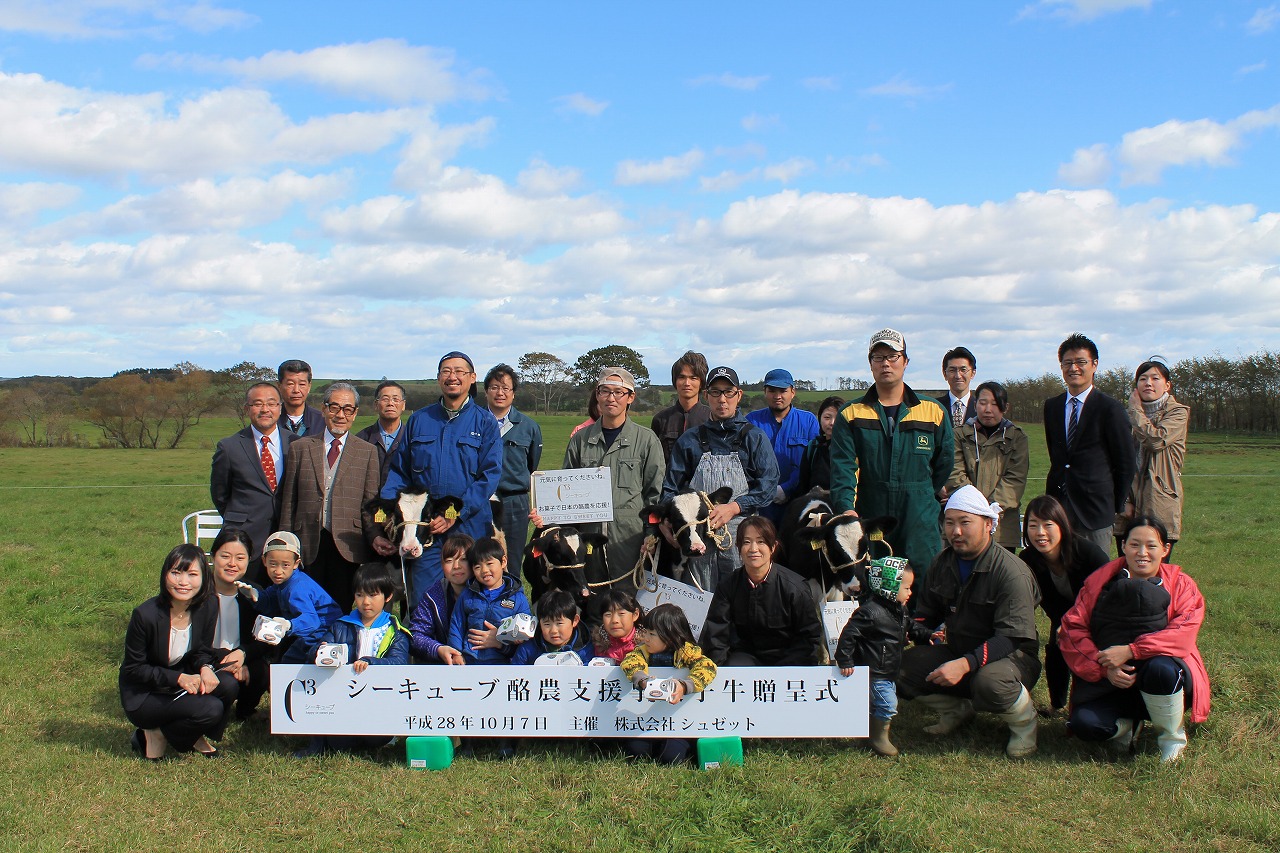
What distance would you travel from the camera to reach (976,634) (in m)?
4.82

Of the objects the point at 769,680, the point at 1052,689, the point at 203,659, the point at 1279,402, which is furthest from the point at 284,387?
the point at 1279,402

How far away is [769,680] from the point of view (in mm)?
4477

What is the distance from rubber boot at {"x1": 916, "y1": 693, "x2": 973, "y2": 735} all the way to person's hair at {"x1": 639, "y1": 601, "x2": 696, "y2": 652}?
57.2 inches

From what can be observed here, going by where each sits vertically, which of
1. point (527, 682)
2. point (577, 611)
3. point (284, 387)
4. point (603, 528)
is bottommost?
point (527, 682)

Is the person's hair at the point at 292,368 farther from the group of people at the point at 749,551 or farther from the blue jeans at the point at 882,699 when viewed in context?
the blue jeans at the point at 882,699

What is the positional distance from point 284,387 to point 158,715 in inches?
98.3

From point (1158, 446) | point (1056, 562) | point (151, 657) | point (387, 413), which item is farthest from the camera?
point (387, 413)

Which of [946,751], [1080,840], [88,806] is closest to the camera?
[1080,840]

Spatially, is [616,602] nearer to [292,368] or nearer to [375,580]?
[375,580]

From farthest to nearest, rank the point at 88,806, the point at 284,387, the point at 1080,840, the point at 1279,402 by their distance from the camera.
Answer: the point at 1279,402, the point at 284,387, the point at 88,806, the point at 1080,840

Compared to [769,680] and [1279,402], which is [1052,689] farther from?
[1279,402]

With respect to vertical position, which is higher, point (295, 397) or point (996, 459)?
point (295, 397)

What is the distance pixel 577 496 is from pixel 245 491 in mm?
2174

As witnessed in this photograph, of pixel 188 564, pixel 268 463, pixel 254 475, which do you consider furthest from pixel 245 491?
pixel 188 564
